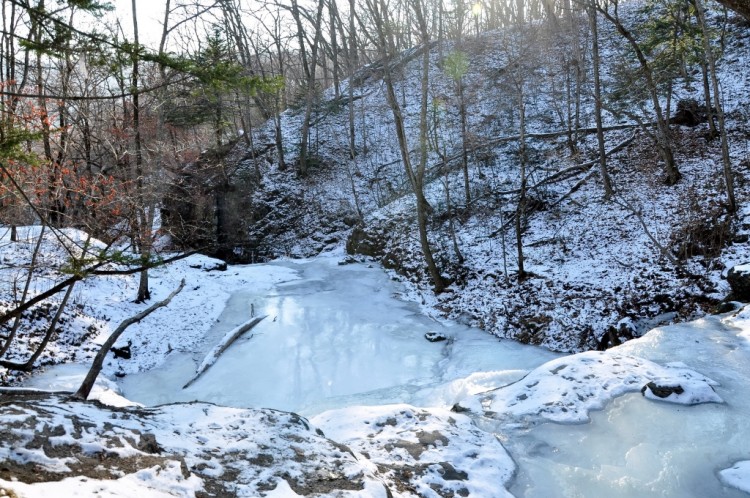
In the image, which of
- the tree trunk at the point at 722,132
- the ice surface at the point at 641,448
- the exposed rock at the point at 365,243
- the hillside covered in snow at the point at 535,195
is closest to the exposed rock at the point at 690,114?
the hillside covered in snow at the point at 535,195

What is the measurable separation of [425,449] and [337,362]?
578 cm

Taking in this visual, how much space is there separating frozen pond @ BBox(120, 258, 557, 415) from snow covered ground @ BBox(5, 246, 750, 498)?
2.2 inches

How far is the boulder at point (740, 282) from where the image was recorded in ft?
28.6

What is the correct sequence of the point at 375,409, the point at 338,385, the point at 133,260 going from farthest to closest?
1. the point at 338,385
2. the point at 375,409
3. the point at 133,260

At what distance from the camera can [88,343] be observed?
35.7ft

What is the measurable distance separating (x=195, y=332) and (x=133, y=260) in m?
9.02

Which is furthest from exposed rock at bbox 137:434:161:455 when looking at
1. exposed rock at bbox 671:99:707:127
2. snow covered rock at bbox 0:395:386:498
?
exposed rock at bbox 671:99:707:127

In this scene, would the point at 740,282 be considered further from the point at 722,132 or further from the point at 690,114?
the point at 690,114

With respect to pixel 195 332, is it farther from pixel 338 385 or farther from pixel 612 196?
pixel 612 196

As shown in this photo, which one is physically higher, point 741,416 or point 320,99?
point 320,99

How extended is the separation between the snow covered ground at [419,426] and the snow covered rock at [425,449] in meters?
0.02

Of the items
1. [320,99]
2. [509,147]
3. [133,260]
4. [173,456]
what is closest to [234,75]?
[133,260]

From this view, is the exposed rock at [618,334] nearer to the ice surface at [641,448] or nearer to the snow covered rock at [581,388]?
the snow covered rock at [581,388]

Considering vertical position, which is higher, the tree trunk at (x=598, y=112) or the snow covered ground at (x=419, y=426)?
the tree trunk at (x=598, y=112)
